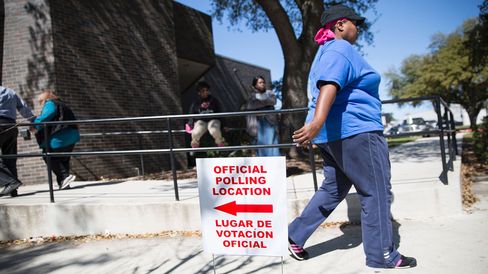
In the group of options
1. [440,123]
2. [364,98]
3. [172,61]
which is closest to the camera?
[364,98]

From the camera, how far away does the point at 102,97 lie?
31.0 ft

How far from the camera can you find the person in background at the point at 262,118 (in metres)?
6.18

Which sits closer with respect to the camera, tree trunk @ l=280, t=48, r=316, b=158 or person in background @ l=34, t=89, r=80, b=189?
person in background @ l=34, t=89, r=80, b=189

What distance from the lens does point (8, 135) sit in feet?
18.8

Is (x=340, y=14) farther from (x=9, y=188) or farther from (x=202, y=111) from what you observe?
(x=9, y=188)

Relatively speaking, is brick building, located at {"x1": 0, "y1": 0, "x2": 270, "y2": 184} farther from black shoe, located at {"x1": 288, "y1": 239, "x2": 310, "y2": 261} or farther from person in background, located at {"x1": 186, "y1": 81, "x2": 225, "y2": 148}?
black shoe, located at {"x1": 288, "y1": 239, "x2": 310, "y2": 261}

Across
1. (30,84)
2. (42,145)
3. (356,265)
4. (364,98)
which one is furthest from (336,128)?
(30,84)

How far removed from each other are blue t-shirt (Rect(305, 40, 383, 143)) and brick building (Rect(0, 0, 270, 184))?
6.87m

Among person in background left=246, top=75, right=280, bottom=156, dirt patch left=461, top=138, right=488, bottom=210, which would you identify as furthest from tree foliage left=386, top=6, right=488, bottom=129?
person in background left=246, top=75, right=280, bottom=156

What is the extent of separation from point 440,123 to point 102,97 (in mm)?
7424

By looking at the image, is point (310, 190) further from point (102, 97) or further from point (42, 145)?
point (102, 97)

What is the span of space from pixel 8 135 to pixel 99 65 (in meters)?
4.09

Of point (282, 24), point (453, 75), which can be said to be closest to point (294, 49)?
point (282, 24)

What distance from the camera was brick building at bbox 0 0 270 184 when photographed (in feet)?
27.6
